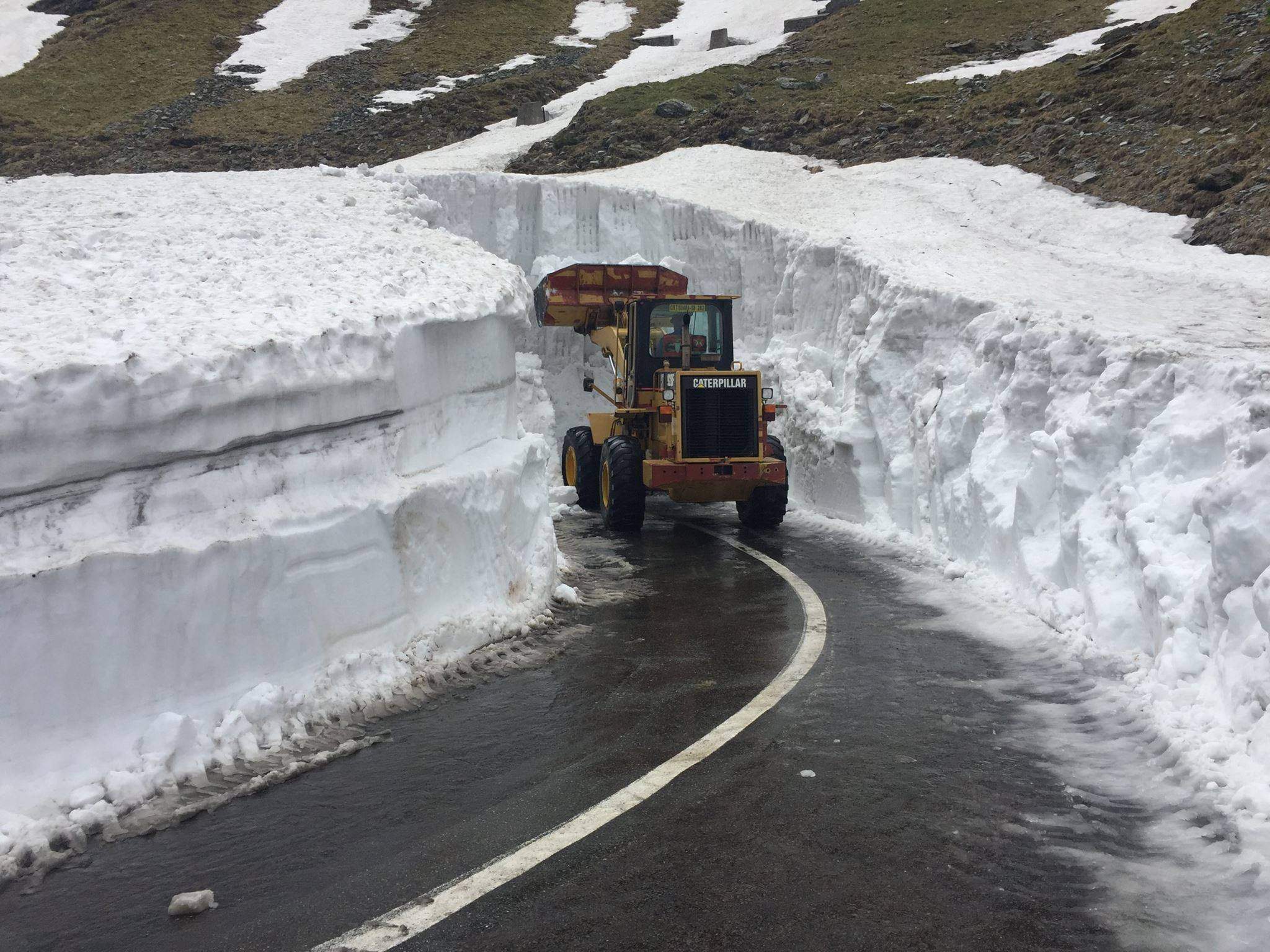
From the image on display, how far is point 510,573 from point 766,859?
4.40 meters

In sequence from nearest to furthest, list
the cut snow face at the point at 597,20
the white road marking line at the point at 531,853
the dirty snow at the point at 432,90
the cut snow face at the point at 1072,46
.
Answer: the white road marking line at the point at 531,853, the cut snow face at the point at 1072,46, the dirty snow at the point at 432,90, the cut snow face at the point at 597,20

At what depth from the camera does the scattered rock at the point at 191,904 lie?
373 centimetres

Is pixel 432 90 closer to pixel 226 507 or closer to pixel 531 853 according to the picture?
pixel 226 507

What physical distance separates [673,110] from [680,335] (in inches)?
746

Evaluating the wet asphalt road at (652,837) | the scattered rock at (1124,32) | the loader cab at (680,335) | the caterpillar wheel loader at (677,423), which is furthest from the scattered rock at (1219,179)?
the wet asphalt road at (652,837)

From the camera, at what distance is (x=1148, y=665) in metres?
6.16

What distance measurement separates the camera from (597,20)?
51000 millimetres

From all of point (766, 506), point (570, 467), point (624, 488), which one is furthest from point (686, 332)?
point (570, 467)

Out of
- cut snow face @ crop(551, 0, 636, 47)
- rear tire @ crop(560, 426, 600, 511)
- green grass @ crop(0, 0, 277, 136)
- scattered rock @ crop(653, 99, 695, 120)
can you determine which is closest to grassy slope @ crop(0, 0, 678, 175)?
green grass @ crop(0, 0, 277, 136)

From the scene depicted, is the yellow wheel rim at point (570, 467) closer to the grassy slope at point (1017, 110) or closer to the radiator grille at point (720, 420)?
the radiator grille at point (720, 420)

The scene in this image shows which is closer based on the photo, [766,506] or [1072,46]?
[766,506]

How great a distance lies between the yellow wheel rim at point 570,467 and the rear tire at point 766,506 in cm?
343

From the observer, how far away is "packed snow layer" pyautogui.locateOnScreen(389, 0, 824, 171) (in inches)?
1164

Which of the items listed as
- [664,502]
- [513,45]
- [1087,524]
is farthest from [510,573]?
[513,45]
